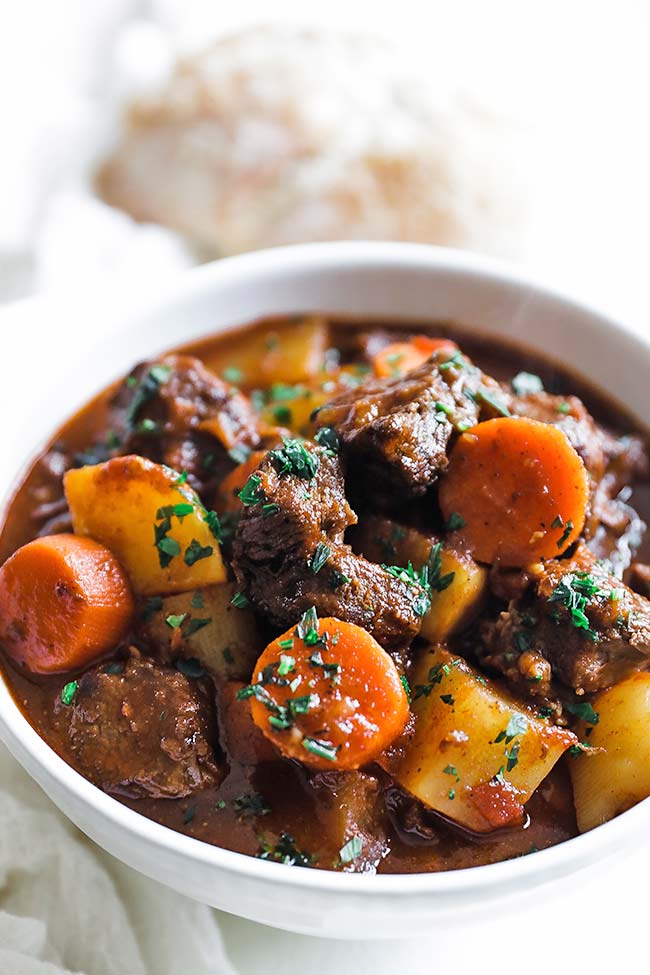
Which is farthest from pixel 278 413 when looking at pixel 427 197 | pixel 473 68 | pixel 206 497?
pixel 473 68

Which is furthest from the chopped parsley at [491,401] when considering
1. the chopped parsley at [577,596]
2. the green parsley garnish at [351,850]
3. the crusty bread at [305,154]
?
the crusty bread at [305,154]

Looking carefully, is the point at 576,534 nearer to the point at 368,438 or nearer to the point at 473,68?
the point at 368,438

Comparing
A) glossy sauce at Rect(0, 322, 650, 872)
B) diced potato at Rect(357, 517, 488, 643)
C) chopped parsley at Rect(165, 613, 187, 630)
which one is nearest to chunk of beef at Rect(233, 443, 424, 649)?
diced potato at Rect(357, 517, 488, 643)

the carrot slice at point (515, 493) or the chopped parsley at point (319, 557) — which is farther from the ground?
the carrot slice at point (515, 493)

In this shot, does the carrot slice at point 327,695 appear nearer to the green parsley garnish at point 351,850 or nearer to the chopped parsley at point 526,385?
the green parsley garnish at point 351,850

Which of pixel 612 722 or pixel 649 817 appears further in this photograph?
pixel 612 722

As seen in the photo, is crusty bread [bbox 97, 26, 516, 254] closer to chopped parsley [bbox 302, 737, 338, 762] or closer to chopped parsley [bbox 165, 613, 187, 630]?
chopped parsley [bbox 165, 613, 187, 630]
